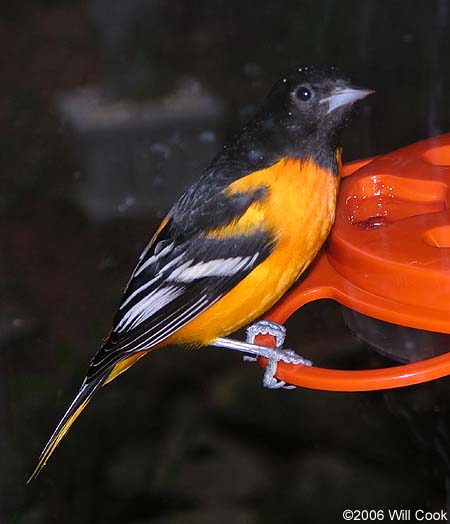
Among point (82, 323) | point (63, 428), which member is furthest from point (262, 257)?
point (82, 323)

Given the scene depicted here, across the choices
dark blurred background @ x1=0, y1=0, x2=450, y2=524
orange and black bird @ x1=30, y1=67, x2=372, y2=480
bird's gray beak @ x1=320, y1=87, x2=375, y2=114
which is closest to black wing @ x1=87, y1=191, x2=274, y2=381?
orange and black bird @ x1=30, y1=67, x2=372, y2=480

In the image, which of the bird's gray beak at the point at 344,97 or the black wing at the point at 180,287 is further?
the black wing at the point at 180,287

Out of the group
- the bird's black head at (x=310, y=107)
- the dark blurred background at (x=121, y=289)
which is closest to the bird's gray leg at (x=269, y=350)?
the bird's black head at (x=310, y=107)

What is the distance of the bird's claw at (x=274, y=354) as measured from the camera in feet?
5.64

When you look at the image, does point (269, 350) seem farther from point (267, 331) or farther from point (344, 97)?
point (344, 97)

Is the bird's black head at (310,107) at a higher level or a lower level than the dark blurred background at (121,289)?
higher

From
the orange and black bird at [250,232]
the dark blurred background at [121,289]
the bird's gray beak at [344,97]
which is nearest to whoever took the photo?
the bird's gray beak at [344,97]

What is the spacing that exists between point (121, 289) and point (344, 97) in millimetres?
1820

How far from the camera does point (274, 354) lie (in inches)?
69.2

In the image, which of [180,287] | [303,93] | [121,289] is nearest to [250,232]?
[180,287]

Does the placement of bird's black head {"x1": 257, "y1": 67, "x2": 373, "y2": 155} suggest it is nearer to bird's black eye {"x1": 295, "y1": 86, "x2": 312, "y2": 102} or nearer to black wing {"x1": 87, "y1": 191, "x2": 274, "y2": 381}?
bird's black eye {"x1": 295, "y1": 86, "x2": 312, "y2": 102}

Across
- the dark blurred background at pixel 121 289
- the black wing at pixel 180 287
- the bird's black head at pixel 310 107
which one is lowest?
the dark blurred background at pixel 121 289

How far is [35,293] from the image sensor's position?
3600 mm

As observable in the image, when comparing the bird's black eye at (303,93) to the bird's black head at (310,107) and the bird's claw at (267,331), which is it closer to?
the bird's black head at (310,107)
